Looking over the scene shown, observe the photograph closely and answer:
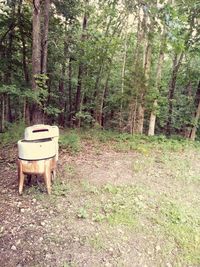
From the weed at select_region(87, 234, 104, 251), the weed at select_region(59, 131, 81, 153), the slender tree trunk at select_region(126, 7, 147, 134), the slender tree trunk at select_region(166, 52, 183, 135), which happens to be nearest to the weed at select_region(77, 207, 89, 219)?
the weed at select_region(87, 234, 104, 251)

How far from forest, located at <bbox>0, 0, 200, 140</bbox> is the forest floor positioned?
7.24 feet

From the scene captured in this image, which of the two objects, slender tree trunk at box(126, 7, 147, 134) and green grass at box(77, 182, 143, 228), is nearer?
green grass at box(77, 182, 143, 228)

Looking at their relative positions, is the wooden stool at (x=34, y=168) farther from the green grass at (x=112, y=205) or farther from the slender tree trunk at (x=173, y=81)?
the slender tree trunk at (x=173, y=81)

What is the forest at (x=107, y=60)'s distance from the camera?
8.03m

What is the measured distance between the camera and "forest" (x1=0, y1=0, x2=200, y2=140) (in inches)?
316

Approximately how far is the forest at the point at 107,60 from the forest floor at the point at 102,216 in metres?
2.21

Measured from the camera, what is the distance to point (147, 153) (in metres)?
6.82

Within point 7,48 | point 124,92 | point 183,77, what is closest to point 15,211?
point 124,92

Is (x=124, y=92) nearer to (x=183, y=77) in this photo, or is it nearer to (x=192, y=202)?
(x=183, y=77)

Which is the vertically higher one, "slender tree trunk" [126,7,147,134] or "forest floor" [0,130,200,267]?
"slender tree trunk" [126,7,147,134]

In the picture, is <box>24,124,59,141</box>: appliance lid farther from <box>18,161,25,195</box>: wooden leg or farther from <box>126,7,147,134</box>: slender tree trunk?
<box>126,7,147,134</box>: slender tree trunk

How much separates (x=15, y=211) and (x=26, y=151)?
0.85m

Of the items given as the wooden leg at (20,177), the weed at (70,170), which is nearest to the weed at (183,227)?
the weed at (70,170)

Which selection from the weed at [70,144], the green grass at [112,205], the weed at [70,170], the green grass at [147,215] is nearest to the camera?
the green grass at [147,215]
